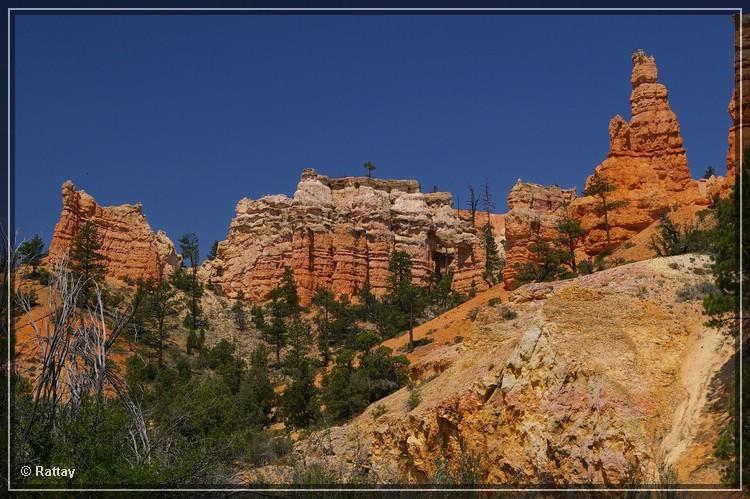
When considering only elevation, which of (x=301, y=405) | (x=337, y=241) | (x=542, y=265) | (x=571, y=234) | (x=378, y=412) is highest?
(x=337, y=241)

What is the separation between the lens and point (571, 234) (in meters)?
43.3

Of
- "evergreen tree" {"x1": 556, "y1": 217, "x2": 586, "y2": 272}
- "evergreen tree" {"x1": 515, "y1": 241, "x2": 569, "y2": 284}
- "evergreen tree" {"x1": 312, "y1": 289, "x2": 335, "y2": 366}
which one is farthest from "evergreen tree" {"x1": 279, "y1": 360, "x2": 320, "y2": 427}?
"evergreen tree" {"x1": 556, "y1": 217, "x2": 586, "y2": 272}

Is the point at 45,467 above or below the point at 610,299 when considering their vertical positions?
below

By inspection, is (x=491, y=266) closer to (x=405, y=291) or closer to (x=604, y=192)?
(x=405, y=291)

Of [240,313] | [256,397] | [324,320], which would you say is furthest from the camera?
[240,313]

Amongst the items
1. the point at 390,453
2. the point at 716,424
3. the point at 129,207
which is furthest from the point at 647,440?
the point at 129,207

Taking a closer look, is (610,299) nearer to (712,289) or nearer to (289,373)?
(712,289)

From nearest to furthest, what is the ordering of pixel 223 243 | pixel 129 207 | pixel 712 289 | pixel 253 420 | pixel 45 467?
pixel 45 467 < pixel 712 289 < pixel 253 420 < pixel 129 207 < pixel 223 243

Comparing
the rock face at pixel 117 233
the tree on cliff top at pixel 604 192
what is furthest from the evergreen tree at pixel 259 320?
the tree on cliff top at pixel 604 192

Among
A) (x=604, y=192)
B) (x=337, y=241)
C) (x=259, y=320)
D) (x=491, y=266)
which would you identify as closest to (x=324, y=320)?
(x=259, y=320)

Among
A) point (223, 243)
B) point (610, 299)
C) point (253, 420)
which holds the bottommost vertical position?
point (253, 420)

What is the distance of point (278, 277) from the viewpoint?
210 ft

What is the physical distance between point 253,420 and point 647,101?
2717 cm

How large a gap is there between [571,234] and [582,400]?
90.6 ft
